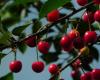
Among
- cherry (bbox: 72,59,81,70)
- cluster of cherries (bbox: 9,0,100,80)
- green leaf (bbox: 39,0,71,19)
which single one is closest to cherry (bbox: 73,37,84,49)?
cluster of cherries (bbox: 9,0,100,80)

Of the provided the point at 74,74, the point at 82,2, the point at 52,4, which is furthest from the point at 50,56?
the point at 52,4

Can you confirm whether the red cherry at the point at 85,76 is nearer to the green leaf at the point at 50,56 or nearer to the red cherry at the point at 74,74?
the red cherry at the point at 74,74

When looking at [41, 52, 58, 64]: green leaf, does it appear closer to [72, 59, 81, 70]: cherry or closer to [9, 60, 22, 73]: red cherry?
[72, 59, 81, 70]: cherry

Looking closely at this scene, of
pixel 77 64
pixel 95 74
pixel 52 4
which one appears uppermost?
pixel 77 64

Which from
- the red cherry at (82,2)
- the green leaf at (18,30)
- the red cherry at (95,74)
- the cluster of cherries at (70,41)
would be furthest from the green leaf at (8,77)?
the red cherry at (82,2)

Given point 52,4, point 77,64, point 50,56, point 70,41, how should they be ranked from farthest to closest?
point 50,56
point 77,64
point 70,41
point 52,4

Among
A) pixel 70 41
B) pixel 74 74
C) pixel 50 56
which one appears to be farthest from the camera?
pixel 50 56

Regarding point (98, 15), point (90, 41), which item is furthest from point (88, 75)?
point (98, 15)

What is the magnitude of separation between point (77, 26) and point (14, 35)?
41 cm

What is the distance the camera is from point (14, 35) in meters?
2.47

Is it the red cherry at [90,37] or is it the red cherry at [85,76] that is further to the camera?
the red cherry at [85,76]

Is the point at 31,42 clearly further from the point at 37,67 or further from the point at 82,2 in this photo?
→ the point at 82,2

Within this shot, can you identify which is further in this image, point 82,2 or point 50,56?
point 50,56

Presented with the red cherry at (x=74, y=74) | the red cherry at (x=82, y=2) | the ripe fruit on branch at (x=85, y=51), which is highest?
the red cherry at (x=82, y=2)
